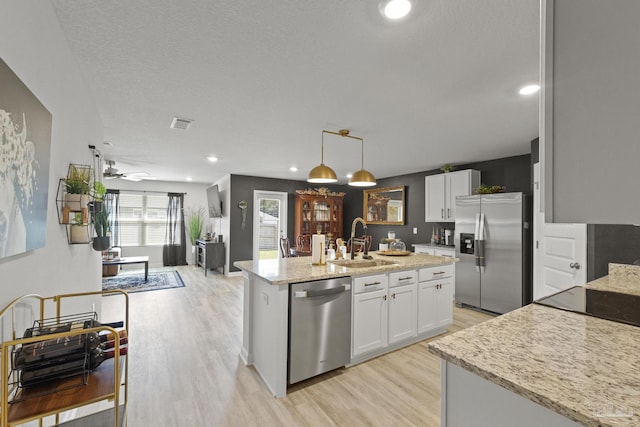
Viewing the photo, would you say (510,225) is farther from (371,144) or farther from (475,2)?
(475,2)

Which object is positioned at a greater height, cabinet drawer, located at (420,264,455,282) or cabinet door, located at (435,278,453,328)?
cabinet drawer, located at (420,264,455,282)

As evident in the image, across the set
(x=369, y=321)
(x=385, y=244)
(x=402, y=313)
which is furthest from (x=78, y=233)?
(x=385, y=244)

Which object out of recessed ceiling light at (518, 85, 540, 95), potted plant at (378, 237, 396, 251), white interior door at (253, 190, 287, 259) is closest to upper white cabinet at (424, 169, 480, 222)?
potted plant at (378, 237, 396, 251)

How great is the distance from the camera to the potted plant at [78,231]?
5.82ft

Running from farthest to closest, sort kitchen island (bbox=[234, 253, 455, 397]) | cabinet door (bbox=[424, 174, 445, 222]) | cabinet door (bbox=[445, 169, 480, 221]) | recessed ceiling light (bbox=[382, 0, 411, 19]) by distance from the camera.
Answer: cabinet door (bbox=[424, 174, 445, 222]), cabinet door (bbox=[445, 169, 480, 221]), kitchen island (bbox=[234, 253, 455, 397]), recessed ceiling light (bbox=[382, 0, 411, 19])

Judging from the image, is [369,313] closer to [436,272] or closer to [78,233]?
[436,272]

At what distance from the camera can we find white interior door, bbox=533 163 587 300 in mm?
2758

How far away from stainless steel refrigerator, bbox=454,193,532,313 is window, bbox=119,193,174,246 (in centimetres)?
740

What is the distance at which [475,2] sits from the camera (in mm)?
1353

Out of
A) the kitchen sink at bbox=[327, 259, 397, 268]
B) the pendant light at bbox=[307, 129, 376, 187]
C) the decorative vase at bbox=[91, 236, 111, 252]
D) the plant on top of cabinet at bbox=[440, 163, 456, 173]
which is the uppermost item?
the plant on top of cabinet at bbox=[440, 163, 456, 173]

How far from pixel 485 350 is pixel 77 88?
107 inches

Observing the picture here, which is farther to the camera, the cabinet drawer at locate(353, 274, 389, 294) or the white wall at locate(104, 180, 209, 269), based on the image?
the white wall at locate(104, 180, 209, 269)

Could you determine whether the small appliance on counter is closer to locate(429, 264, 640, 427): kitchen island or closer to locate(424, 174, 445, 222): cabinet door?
locate(429, 264, 640, 427): kitchen island

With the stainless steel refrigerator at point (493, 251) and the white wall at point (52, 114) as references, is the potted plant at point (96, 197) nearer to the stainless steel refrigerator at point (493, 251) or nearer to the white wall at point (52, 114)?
the white wall at point (52, 114)
